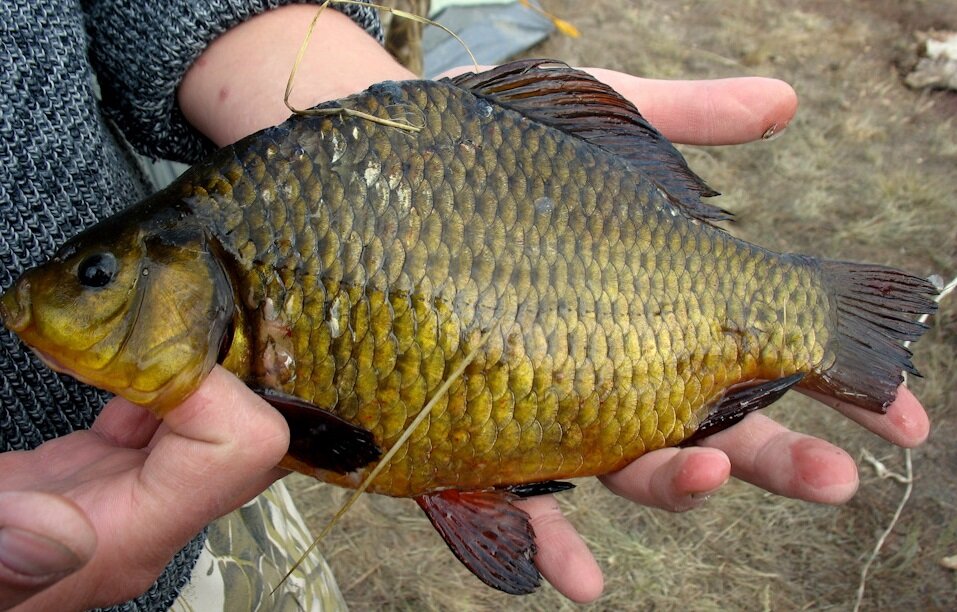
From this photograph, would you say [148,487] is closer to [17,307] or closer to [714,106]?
[17,307]

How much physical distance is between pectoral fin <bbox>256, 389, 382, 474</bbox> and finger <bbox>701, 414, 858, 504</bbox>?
1069 millimetres

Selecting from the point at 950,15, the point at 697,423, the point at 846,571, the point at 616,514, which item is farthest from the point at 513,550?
the point at 950,15

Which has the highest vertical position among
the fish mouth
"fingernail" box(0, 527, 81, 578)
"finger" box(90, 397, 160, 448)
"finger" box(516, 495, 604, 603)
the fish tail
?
the fish tail

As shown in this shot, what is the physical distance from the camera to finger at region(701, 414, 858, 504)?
1.97 metres

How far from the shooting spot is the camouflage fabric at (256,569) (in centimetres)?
234

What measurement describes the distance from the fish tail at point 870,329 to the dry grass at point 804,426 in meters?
2.32

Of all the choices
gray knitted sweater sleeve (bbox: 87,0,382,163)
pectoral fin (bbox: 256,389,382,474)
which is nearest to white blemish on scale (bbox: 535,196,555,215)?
pectoral fin (bbox: 256,389,382,474)

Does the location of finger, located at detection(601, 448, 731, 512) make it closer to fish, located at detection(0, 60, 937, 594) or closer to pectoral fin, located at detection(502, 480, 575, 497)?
fish, located at detection(0, 60, 937, 594)

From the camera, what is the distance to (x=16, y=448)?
1855 mm

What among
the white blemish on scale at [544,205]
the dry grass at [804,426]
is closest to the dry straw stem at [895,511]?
the dry grass at [804,426]

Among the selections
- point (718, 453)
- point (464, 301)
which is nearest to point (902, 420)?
point (718, 453)

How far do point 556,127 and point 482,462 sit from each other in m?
0.94

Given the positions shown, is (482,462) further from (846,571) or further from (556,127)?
(846,571)

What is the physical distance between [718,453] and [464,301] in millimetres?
743
